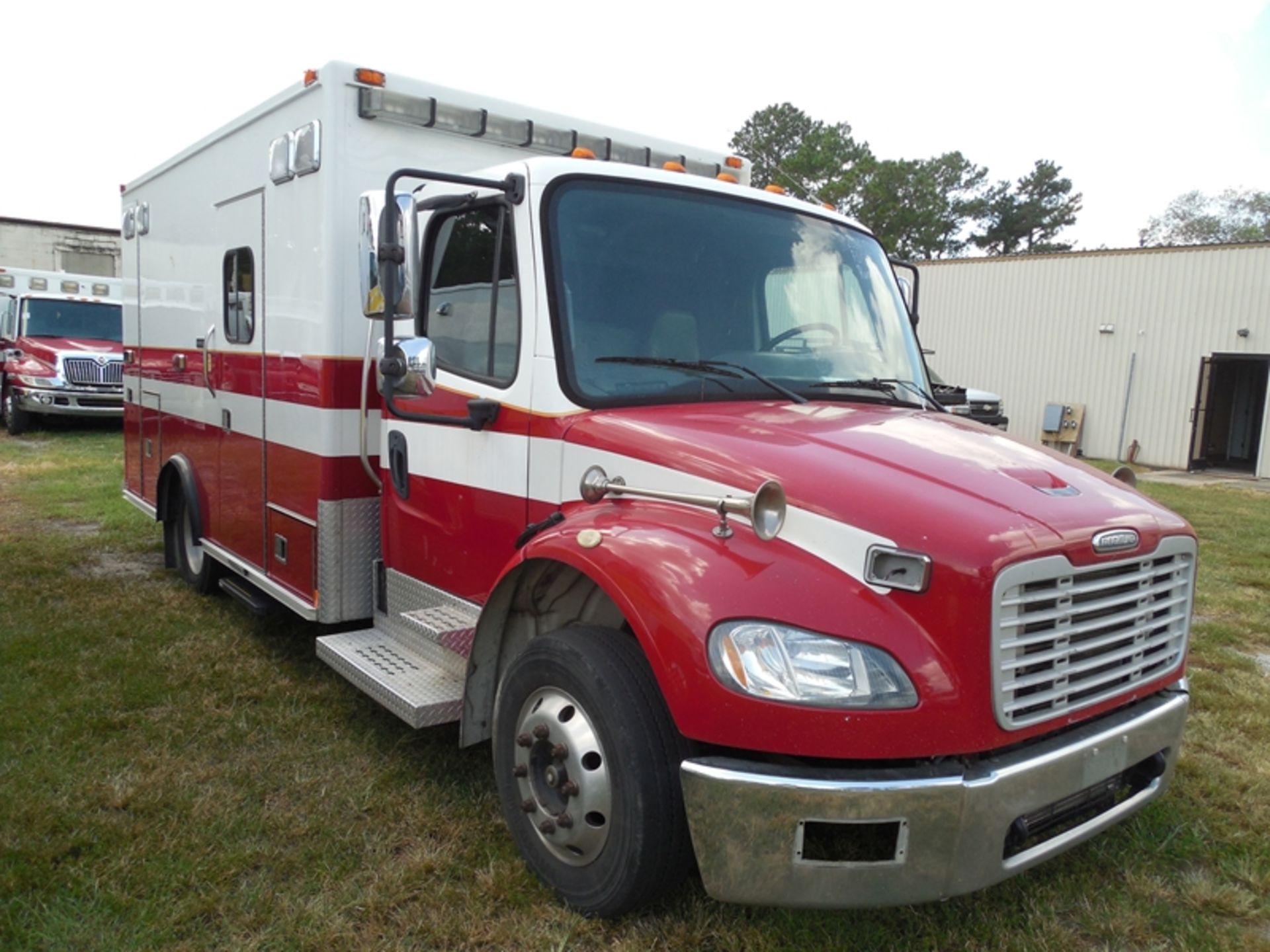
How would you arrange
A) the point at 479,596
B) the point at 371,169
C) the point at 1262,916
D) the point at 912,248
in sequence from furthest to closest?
the point at 912,248, the point at 371,169, the point at 479,596, the point at 1262,916

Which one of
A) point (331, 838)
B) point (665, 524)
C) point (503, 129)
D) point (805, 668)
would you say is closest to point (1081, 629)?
point (805, 668)

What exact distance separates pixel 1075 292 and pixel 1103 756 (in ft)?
67.8

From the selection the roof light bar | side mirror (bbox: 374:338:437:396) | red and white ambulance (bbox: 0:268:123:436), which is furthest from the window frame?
red and white ambulance (bbox: 0:268:123:436)

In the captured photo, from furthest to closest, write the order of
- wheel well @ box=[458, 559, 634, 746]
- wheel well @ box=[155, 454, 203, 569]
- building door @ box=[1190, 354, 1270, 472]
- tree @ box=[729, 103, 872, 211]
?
tree @ box=[729, 103, 872, 211], building door @ box=[1190, 354, 1270, 472], wheel well @ box=[155, 454, 203, 569], wheel well @ box=[458, 559, 634, 746]

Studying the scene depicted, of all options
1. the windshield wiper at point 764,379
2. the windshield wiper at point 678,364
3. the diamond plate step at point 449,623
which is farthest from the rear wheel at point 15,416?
the windshield wiper at point 764,379

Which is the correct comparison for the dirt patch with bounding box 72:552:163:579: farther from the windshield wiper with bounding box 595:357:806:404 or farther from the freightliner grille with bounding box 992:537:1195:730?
the freightliner grille with bounding box 992:537:1195:730

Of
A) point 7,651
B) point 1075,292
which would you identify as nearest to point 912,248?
point 1075,292

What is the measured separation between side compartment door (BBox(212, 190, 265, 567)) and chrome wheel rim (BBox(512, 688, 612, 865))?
278 cm

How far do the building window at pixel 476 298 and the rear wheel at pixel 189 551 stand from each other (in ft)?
10.5

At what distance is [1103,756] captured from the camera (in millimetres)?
2748

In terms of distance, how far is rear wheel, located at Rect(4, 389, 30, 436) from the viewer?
16578 millimetres

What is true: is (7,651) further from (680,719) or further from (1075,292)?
(1075,292)

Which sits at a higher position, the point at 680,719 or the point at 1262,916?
the point at 680,719

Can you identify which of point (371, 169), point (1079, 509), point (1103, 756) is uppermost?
point (371, 169)
